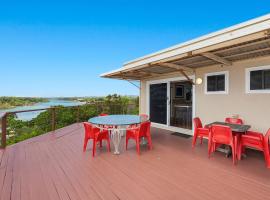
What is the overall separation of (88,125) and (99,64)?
14592 mm

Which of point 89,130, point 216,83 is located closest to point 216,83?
point 216,83

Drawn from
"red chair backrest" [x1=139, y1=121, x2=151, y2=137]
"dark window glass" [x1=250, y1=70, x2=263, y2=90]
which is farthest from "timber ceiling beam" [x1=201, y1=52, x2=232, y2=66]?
"red chair backrest" [x1=139, y1=121, x2=151, y2=137]

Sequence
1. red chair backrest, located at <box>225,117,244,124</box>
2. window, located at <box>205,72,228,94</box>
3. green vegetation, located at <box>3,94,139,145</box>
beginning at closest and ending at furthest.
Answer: red chair backrest, located at <box>225,117,244,124</box> < window, located at <box>205,72,228,94</box> < green vegetation, located at <box>3,94,139,145</box>

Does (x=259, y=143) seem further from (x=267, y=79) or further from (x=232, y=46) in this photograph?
(x=232, y=46)

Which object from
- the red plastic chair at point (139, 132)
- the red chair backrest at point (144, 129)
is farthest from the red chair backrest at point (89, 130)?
the red chair backrest at point (144, 129)

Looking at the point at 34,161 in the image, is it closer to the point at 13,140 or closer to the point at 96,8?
the point at 13,140

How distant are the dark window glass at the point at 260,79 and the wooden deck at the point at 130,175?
5.34 feet

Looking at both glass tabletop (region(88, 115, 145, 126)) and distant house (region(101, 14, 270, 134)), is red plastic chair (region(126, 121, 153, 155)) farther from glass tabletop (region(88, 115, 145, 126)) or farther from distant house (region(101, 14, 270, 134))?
distant house (region(101, 14, 270, 134))

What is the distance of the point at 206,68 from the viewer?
4750mm

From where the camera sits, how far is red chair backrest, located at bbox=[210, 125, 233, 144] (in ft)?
9.66

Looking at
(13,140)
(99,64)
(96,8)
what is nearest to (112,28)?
(96,8)

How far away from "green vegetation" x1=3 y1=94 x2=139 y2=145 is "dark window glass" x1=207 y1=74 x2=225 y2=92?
218 inches

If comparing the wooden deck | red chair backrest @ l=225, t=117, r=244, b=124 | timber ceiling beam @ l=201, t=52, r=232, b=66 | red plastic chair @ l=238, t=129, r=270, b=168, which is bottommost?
the wooden deck

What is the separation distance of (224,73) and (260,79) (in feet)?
2.83
